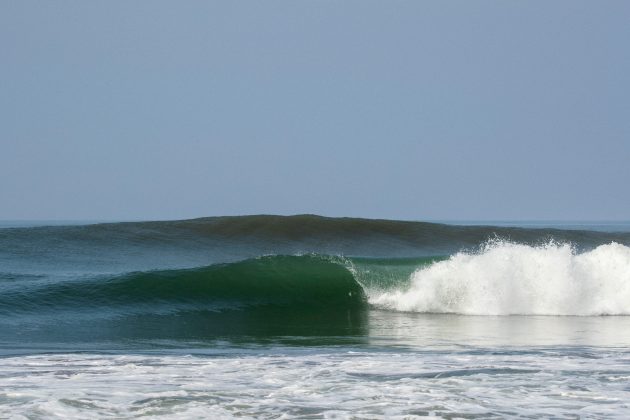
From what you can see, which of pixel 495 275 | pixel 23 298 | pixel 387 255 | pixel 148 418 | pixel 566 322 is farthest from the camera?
pixel 387 255

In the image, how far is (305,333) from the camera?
35.6ft

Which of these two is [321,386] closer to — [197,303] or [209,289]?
[197,303]

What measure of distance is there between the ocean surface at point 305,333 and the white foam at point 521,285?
0.08ft

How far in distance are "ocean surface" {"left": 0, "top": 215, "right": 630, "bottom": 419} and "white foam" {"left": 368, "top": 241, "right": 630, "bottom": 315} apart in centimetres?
2

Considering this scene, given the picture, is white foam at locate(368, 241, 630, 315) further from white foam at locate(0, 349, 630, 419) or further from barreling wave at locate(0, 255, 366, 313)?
white foam at locate(0, 349, 630, 419)

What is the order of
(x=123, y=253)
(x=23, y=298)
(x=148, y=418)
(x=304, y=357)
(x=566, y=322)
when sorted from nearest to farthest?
(x=148, y=418), (x=304, y=357), (x=566, y=322), (x=23, y=298), (x=123, y=253)

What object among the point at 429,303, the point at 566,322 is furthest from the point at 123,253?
the point at 566,322

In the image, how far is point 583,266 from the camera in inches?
575

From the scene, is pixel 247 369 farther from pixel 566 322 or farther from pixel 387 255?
pixel 387 255

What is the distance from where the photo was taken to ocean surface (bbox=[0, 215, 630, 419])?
248 inches

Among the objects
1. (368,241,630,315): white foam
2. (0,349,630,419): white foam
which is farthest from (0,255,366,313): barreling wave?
(0,349,630,419): white foam

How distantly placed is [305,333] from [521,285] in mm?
4491

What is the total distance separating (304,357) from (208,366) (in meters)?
1.01

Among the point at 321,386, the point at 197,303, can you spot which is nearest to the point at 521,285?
the point at 197,303
